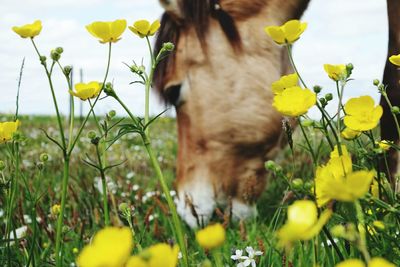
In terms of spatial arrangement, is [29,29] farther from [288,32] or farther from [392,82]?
[392,82]

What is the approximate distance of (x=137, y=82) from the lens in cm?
151

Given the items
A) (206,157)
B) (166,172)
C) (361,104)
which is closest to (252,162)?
(206,157)

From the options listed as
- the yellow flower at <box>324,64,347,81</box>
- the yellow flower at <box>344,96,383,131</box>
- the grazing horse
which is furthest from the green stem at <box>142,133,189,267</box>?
the grazing horse

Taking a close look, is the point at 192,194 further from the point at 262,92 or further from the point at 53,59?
the point at 53,59

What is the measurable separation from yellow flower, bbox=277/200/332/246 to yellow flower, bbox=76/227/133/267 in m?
0.16

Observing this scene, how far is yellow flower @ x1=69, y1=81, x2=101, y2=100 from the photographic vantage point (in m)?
1.44

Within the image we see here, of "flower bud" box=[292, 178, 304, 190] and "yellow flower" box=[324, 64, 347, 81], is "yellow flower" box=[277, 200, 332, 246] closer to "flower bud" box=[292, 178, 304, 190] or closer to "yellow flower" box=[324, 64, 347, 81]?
"flower bud" box=[292, 178, 304, 190]

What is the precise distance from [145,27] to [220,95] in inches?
75.8

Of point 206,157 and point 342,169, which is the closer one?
point 342,169

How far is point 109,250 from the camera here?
580 mm

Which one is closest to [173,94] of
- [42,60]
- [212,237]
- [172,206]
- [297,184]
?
[42,60]

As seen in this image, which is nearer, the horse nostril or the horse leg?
the horse leg

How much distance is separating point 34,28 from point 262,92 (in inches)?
80.7

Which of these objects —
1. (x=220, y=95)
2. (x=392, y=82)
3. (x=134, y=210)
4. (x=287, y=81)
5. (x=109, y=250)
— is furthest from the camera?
(x=220, y=95)
